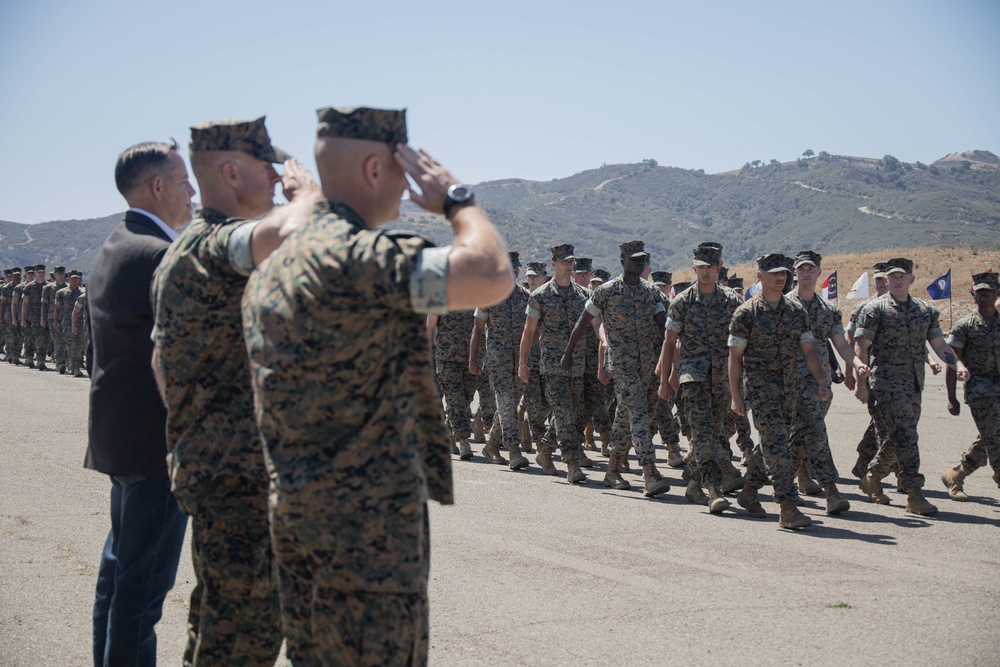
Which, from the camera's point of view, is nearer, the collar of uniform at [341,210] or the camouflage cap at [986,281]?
the collar of uniform at [341,210]

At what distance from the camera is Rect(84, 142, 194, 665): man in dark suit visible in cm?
400

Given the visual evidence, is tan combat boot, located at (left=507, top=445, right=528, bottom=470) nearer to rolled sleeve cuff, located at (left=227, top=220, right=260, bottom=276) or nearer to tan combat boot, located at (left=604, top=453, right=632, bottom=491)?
tan combat boot, located at (left=604, top=453, right=632, bottom=491)

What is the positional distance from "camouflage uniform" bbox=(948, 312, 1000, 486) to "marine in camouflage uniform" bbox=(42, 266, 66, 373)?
892 inches

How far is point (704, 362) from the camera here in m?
9.50

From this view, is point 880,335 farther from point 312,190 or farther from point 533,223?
point 533,223

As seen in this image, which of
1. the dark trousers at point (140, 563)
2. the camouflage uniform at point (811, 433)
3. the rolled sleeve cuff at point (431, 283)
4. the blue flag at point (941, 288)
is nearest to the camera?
the rolled sleeve cuff at point (431, 283)

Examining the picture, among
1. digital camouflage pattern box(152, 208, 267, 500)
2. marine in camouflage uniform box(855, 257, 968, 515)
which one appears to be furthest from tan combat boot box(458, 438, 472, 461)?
digital camouflage pattern box(152, 208, 267, 500)

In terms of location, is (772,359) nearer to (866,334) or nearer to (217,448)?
(866,334)

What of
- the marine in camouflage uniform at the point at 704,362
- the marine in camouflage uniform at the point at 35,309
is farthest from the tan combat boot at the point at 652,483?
the marine in camouflage uniform at the point at 35,309

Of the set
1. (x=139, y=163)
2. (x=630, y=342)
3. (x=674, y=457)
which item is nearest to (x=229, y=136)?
(x=139, y=163)

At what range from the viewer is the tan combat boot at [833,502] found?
9250mm

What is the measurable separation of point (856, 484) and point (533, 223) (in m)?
162

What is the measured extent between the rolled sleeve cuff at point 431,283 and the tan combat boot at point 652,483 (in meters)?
7.59

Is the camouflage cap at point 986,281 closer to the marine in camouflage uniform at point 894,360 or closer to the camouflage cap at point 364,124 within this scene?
the marine in camouflage uniform at point 894,360
